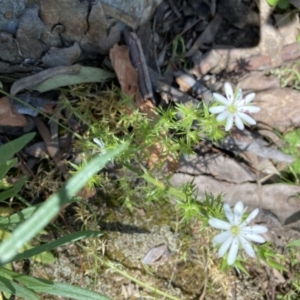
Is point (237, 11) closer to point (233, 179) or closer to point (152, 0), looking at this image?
point (152, 0)

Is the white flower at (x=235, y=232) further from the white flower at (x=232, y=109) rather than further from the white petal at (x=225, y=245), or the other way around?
the white flower at (x=232, y=109)

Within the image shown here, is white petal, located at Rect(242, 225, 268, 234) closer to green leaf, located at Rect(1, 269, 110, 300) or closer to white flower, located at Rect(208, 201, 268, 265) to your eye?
white flower, located at Rect(208, 201, 268, 265)

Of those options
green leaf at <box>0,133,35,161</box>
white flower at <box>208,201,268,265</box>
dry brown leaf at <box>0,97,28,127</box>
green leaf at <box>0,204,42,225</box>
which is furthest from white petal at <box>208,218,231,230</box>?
dry brown leaf at <box>0,97,28,127</box>

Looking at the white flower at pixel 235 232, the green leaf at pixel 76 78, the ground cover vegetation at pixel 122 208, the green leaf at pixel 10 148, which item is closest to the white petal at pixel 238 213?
the white flower at pixel 235 232

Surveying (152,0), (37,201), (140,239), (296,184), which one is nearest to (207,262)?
(140,239)

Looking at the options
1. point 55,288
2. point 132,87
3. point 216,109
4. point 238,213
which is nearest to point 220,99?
point 216,109

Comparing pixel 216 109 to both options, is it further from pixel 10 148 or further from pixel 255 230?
pixel 10 148
